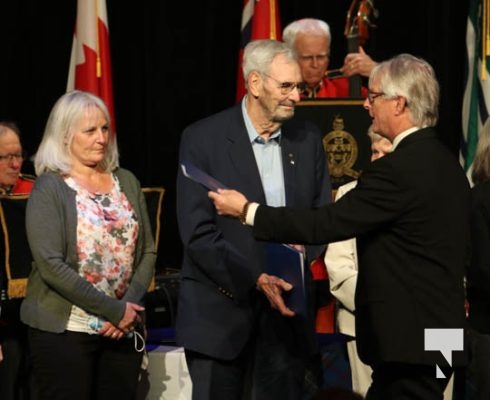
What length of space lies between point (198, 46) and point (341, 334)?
2.61 meters

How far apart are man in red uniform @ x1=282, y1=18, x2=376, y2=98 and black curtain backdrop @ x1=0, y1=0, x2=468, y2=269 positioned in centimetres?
98

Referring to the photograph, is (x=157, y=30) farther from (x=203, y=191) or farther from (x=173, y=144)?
(x=203, y=191)

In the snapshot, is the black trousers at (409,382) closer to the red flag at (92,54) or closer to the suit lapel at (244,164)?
the suit lapel at (244,164)

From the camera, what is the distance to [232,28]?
725 cm

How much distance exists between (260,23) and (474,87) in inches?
50.1

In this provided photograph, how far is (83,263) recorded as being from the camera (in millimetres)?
4496

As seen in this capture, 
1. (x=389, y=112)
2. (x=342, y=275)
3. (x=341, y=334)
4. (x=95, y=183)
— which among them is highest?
(x=389, y=112)

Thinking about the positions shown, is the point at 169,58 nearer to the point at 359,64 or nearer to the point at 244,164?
the point at 359,64

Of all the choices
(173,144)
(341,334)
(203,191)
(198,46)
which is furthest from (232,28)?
(203,191)

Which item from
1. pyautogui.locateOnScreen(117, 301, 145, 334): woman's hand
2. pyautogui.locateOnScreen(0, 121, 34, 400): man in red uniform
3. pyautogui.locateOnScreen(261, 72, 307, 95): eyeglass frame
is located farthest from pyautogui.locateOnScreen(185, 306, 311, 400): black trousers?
pyautogui.locateOnScreen(0, 121, 34, 400): man in red uniform

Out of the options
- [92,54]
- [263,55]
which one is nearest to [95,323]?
[263,55]

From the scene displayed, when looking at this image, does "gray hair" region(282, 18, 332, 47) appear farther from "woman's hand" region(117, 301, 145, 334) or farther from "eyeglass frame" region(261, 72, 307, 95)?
"woman's hand" region(117, 301, 145, 334)

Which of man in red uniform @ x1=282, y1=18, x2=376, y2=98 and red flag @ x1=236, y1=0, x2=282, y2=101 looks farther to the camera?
red flag @ x1=236, y1=0, x2=282, y2=101

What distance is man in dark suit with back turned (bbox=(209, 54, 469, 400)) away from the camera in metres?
3.61
